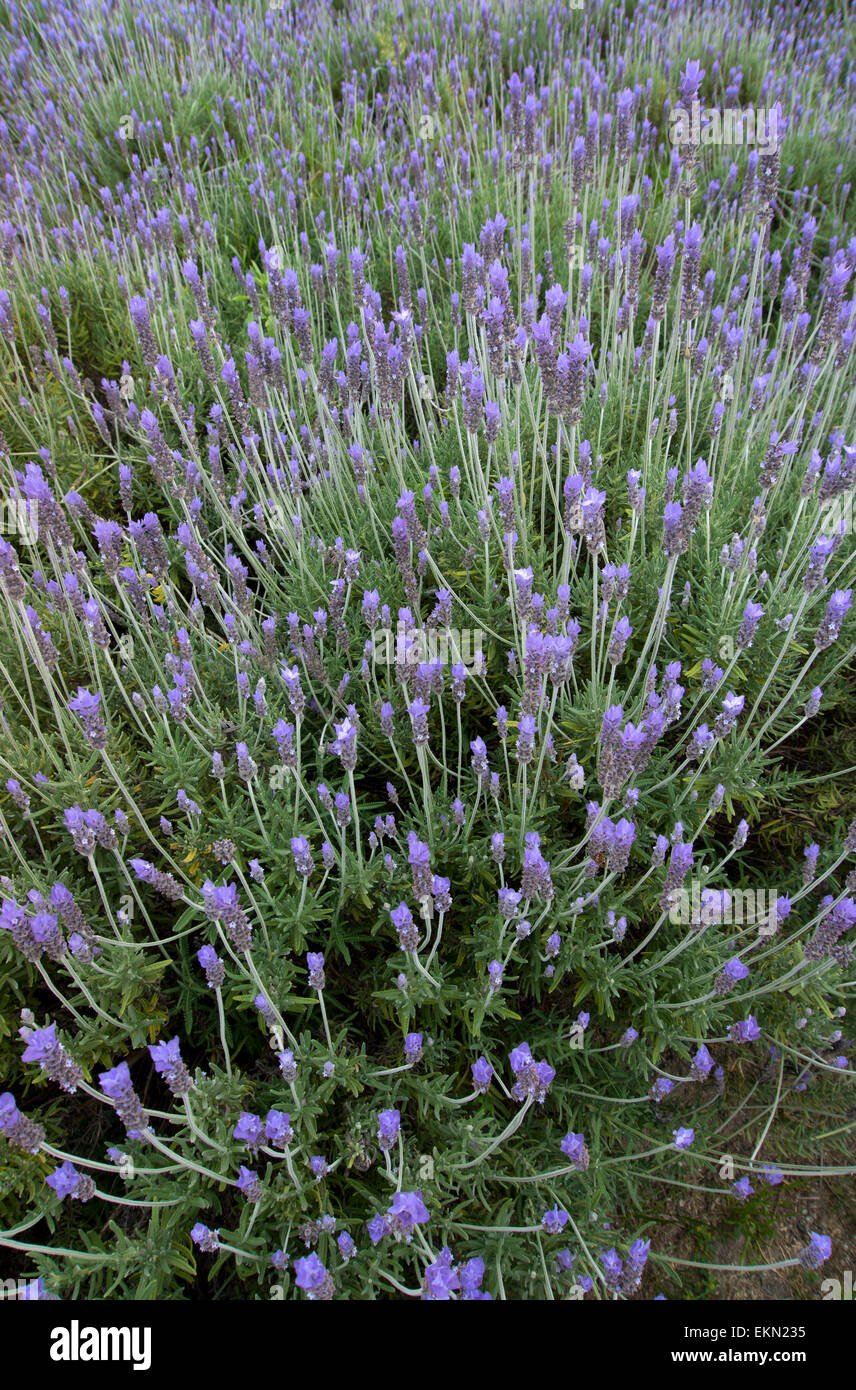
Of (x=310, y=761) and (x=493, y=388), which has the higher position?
(x=493, y=388)

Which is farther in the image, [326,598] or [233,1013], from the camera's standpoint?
[326,598]

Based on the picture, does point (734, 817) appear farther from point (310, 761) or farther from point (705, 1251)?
point (310, 761)

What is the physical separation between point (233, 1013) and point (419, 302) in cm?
228

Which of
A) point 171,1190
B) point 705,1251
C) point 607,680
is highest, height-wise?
point 607,680

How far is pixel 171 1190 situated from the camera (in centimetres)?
151

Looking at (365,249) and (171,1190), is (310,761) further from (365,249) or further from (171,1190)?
(365,249)

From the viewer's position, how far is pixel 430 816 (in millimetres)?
1739

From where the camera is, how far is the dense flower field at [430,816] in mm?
1530

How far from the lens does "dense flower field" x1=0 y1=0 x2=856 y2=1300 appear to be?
1.53 m

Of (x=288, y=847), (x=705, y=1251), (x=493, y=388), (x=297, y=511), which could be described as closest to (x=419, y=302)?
(x=493, y=388)

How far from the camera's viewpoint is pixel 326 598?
2.17 meters
